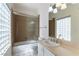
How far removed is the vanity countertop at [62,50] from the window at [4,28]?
392mm

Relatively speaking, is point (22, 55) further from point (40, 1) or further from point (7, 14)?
point (40, 1)

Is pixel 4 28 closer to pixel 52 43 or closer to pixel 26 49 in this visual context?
pixel 26 49

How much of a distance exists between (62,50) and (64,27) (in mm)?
289

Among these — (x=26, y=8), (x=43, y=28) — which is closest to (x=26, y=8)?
(x=26, y=8)

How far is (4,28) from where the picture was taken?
1.46 metres

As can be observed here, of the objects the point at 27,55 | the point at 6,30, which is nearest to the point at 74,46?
the point at 27,55

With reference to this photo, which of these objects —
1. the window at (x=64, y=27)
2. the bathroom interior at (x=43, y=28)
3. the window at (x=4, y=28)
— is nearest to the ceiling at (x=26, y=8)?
the bathroom interior at (x=43, y=28)

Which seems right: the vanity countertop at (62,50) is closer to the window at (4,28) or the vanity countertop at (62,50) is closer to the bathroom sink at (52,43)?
the bathroom sink at (52,43)

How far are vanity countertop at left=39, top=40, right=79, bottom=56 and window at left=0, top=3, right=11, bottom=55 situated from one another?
15.4 inches

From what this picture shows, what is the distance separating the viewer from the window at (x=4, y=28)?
1428mm

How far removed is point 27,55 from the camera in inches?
57.3

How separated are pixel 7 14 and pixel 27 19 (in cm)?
24

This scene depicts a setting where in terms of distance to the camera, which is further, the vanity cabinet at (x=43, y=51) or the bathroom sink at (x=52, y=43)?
the bathroom sink at (x=52, y=43)

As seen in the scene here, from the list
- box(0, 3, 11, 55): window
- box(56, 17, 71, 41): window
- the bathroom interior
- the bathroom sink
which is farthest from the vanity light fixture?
box(0, 3, 11, 55): window
